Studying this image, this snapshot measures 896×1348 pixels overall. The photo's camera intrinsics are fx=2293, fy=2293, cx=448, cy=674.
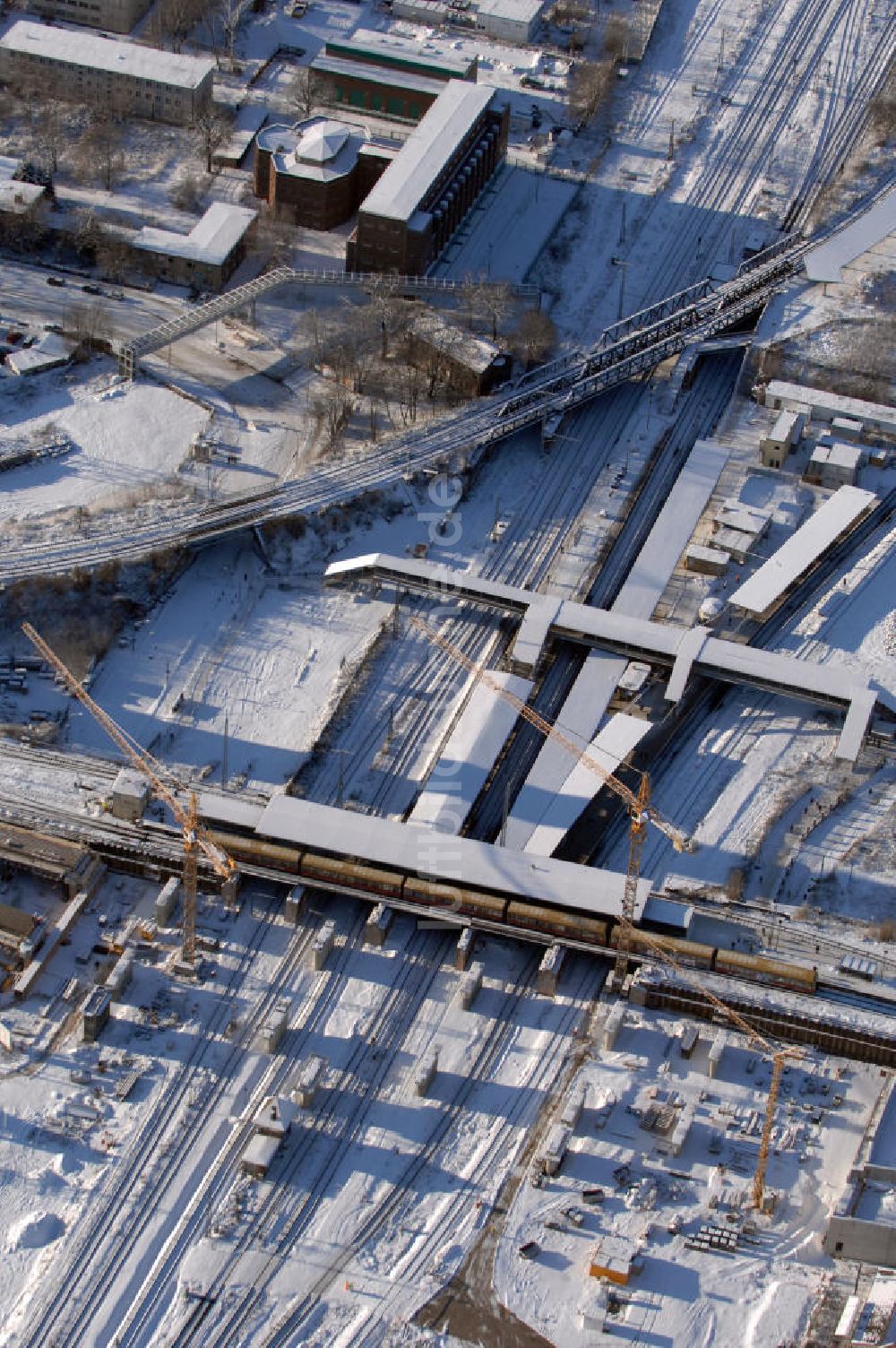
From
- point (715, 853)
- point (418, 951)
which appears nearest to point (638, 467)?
point (715, 853)

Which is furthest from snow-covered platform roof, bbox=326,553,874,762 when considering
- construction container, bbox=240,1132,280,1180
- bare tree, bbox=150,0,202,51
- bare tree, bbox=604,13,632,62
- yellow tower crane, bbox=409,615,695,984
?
bare tree, bbox=150,0,202,51

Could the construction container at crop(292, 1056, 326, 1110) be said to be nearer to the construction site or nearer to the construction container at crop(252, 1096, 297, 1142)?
the construction site

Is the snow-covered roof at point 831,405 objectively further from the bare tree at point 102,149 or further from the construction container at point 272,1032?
the construction container at point 272,1032

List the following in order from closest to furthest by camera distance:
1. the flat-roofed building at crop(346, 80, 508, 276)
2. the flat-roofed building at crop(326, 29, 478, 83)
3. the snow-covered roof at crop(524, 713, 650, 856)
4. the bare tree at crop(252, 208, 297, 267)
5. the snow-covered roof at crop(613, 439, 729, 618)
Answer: the snow-covered roof at crop(524, 713, 650, 856)
the snow-covered roof at crop(613, 439, 729, 618)
the flat-roofed building at crop(346, 80, 508, 276)
the bare tree at crop(252, 208, 297, 267)
the flat-roofed building at crop(326, 29, 478, 83)

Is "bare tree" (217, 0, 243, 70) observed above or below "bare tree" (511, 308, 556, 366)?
above

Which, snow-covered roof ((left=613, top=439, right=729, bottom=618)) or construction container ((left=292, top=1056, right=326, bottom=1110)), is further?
snow-covered roof ((left=613, top=439, right=729, bottom=618))

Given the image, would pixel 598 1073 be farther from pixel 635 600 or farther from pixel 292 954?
pixel 635 600
